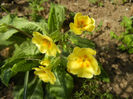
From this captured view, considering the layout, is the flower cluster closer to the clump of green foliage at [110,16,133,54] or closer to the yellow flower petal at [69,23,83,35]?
the yellow flower petal at [69,23,83,35]

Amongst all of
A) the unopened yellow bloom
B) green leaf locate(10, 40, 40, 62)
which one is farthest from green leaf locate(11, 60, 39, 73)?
the unopened yellow bloom

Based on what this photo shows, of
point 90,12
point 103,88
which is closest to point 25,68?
point 103,88

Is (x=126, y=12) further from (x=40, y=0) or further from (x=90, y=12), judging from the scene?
(x=40, y=0)

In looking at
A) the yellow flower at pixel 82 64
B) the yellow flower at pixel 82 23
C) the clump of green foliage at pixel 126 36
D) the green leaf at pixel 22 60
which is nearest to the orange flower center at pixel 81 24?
the yellow flower at pixel 82 23

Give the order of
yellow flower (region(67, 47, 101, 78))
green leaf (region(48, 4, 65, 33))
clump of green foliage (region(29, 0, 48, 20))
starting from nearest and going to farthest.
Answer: yellow flower (region(67, 47, 101, 78)) < green leaf (region(48, 4, 65, 33)) < clump of green foliage (region(29, 0, 48, 20))

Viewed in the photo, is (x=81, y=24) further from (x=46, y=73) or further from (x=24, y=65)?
(x=24, y=65)

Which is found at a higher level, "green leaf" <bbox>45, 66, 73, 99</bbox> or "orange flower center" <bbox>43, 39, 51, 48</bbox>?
"orange flower center" <bbox>43, 39, 51, 48</bbox>

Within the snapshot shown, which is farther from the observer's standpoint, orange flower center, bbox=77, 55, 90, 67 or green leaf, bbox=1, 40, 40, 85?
green leaf, bbox=1, 40, 40, 85

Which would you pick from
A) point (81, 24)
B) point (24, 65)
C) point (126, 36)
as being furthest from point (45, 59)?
point (126, 36)
